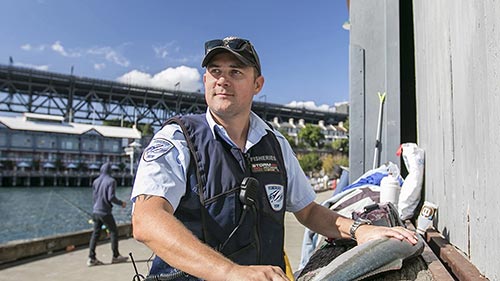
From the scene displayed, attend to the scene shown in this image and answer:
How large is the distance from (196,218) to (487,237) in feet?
3.56

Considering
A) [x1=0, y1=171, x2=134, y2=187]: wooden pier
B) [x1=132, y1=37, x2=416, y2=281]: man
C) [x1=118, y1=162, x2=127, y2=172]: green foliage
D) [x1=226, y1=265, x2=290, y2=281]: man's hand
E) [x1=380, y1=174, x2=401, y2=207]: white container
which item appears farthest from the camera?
[x1=118, y1=162, x2=127, y2=172]: green foliage

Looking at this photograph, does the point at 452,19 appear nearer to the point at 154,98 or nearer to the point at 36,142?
the point at 36,142

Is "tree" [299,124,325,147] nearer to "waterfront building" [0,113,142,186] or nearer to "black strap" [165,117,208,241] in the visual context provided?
"waterfront building" [0,113,142,186]

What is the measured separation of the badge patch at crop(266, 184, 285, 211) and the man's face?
369mm

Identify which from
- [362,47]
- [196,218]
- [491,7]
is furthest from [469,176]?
[362,47]

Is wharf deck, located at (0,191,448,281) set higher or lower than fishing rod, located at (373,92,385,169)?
lower

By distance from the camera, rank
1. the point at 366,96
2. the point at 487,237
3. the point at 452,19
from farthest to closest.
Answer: the point at 366,96 → the point at 452,19 → the point at 487,237

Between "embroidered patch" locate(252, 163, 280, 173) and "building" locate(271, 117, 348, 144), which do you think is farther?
"building" locate(271, 117, 348, 144)

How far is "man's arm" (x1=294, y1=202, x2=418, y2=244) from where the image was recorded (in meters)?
1.67

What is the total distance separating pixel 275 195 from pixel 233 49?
2.22ft

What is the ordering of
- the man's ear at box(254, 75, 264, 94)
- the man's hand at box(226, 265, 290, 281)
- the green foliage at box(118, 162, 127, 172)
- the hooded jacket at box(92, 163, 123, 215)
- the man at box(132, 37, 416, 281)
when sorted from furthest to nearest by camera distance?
1. the green foliage at box(118, 162, 127, 172)
2. the hooded jacket at box(92, 163, 123, 215)
3. the man's ear at box(254, 75, 264, 94)
4. the man at box(132, 37, 416, 281)
5. the man's hand at box(226, 265, 290, 281)

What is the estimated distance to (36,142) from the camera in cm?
6756

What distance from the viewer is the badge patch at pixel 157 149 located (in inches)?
59.7

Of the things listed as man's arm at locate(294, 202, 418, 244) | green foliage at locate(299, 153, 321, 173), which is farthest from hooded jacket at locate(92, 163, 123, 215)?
green foliage at locate(299, 153, 321, 173)
